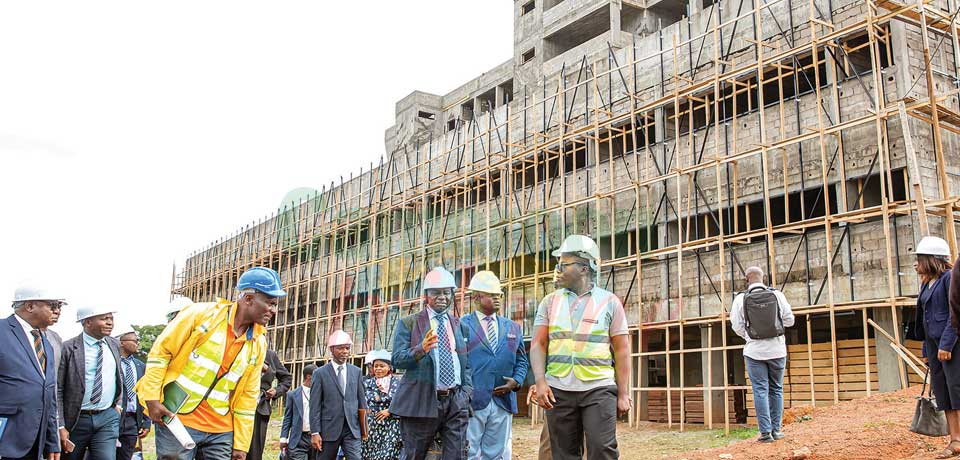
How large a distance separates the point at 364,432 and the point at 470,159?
16.5m

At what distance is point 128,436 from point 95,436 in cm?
127

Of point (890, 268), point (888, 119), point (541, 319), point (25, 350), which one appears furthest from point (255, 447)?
point (888, 119)

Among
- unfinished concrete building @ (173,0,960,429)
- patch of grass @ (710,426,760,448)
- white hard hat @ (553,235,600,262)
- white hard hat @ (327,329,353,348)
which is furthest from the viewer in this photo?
unfinished concrete building @ (173,0,960,429)

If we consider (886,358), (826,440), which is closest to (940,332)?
(826,440)

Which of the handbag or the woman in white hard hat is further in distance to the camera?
the handbag

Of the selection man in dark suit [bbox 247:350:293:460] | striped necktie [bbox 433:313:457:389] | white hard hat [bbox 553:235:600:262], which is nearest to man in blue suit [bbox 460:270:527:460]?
striped necktie [bbox 433:313:457:389]

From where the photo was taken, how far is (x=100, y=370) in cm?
676

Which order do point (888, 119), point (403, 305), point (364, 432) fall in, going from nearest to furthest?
point (364, 432) → point (888, 119) → point (403, 305)

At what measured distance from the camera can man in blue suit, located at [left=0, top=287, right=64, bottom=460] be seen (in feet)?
16.7

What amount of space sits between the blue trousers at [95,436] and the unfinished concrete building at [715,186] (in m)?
10.2

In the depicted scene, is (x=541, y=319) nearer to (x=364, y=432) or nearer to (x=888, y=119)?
(x=364, y=432)

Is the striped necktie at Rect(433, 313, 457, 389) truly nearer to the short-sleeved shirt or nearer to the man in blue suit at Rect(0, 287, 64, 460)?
the short-sleeved shirt

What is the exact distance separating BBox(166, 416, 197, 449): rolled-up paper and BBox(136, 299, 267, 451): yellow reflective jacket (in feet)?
0.42

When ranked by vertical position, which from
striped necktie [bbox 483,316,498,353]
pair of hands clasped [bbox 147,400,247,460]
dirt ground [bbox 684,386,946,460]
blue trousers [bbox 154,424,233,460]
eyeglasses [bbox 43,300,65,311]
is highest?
eyeglasses [bbox 43,300,65,311]
